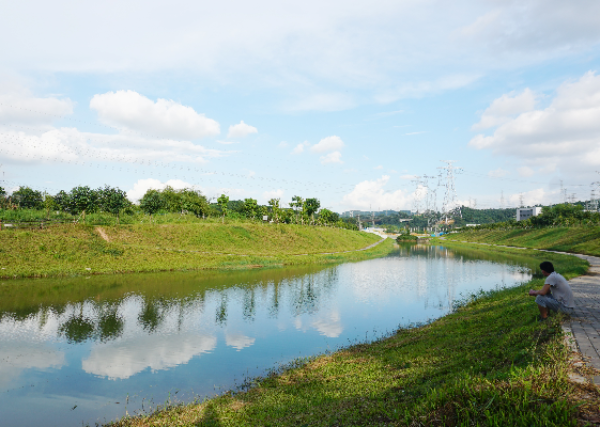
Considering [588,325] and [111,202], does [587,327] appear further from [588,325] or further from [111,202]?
[111,202]

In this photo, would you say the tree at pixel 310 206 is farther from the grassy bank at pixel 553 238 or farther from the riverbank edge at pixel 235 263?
the grassy bank at pixel 553 238

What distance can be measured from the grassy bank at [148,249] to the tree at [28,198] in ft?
80.2

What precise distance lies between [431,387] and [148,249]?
46.9m

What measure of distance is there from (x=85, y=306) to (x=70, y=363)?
1147 cm

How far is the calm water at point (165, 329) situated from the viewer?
42.8 ft

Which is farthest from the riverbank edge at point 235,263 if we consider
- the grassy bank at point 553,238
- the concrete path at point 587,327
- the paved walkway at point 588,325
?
the concrete path at point 587,327

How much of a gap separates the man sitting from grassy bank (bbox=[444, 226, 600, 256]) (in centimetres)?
5233

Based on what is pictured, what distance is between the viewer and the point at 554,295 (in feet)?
38.0

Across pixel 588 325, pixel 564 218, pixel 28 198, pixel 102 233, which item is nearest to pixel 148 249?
pixel 102 233

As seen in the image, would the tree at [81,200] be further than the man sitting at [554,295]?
Yes

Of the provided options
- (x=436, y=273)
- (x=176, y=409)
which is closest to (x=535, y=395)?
(x=176, y=409)

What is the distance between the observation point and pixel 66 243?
43531 millimetres

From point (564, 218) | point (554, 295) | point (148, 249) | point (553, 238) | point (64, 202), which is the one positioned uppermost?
point (64, 202)

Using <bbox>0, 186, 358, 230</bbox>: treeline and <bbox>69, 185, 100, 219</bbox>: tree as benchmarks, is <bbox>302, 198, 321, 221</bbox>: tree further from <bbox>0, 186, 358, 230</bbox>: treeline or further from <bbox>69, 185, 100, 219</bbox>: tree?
<bbox>69, 185, 100, 219</bbox>: tree
